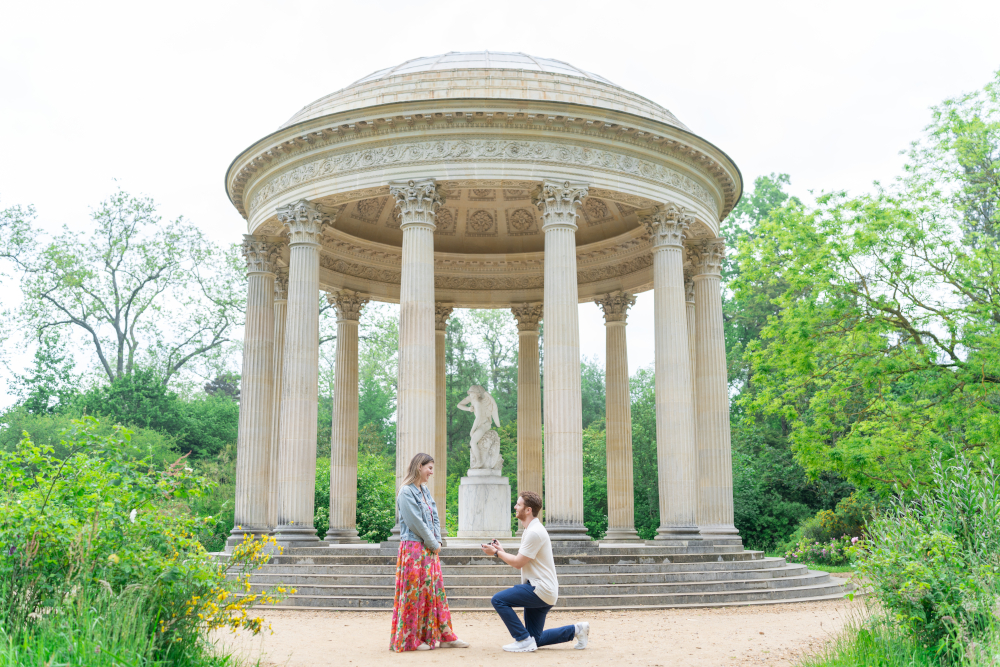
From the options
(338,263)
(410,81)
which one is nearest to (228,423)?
(338,263)

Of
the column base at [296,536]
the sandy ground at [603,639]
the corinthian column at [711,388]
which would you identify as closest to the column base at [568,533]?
the sandy ground at [603,639]

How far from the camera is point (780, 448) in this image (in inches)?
2736

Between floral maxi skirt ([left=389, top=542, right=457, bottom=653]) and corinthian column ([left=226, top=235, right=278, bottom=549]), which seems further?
corinthian column ([left=226, top=235, right=278, bottom=549])

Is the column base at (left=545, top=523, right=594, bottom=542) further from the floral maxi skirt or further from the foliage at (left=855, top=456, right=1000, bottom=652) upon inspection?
the foliage at (left=855, top=456, right=1000, bottom=652)

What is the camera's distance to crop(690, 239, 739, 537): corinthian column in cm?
3984

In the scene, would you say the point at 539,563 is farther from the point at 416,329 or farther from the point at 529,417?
the point at 529,417

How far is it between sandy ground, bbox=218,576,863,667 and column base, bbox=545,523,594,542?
5959 mm

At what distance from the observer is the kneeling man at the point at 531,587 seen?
16156 mm

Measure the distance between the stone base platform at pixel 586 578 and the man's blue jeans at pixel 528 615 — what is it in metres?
9.37

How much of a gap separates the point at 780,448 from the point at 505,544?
41.2 metres

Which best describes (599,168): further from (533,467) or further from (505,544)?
(533,467)

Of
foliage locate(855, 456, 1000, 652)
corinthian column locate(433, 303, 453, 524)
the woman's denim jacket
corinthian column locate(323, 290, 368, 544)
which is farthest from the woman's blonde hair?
corinthian column locate(433, 303, 453, 524)

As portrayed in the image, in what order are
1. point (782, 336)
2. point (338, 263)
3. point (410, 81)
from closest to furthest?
point (410, 81), point (782, 336), point (338, 263)

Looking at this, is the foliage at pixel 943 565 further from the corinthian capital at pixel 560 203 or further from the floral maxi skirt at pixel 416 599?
the corinthian capital at pixel 560 203
